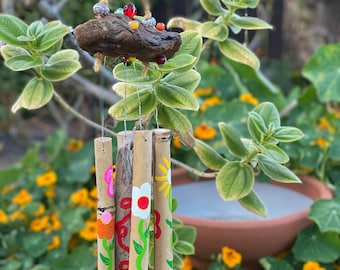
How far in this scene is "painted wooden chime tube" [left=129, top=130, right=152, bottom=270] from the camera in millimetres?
657

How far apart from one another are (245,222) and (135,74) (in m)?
0.58

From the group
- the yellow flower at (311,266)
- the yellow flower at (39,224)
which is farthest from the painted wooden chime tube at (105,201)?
the yellow flower at (39,224)

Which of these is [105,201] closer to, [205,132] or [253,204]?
[253,204]

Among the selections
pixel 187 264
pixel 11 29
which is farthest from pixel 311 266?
pixel 11 29

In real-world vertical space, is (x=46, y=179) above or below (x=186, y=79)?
below

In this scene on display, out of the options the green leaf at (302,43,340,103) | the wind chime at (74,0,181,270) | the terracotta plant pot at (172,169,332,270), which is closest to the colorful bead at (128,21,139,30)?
the wind chime at (74,0,181,270)

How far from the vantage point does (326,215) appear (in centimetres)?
124

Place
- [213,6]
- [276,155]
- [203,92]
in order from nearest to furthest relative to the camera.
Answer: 1. [276,155]
2. [213,6]
3. [203,92]

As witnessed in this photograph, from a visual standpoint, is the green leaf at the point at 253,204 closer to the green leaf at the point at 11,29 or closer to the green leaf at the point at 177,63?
the green leaf at the point at 177,63

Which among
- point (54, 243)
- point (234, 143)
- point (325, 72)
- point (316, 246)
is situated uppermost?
point (234, 143)

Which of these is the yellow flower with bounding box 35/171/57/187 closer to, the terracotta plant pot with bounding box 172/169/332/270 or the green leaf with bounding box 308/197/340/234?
the terracotta plant pot with bounding box 172/169/332/270

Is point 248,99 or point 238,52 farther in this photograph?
point 248,99

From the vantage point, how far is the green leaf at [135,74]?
733 mm

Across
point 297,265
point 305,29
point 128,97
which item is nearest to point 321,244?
point 297,265
